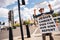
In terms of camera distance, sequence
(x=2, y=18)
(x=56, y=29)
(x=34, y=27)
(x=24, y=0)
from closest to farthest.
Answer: (x=56, y=29)
(x=34, y=27)
(x=24, y=0)
(x=2, y=18)

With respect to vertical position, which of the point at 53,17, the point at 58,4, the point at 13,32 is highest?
the point at 58,4

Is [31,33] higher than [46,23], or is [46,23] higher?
[46,23]

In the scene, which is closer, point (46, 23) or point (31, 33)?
point (46, 23)

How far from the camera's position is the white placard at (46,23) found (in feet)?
6.73

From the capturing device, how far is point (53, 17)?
2.04 m

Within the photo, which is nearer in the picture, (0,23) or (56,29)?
(56,29)

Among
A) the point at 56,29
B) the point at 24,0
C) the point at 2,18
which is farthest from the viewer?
the point at 2,18

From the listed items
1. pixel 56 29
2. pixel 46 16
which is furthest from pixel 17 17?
pixel 56 29

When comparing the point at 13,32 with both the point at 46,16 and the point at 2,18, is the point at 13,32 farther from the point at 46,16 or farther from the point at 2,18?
the point at 46,16

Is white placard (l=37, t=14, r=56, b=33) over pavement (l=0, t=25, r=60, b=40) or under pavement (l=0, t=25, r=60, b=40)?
over

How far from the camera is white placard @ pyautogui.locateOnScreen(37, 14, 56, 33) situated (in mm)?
2051

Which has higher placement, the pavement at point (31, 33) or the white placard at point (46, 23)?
the white placard at point (46, 23)

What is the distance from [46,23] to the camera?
83.4 inches

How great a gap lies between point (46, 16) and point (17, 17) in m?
0.49
